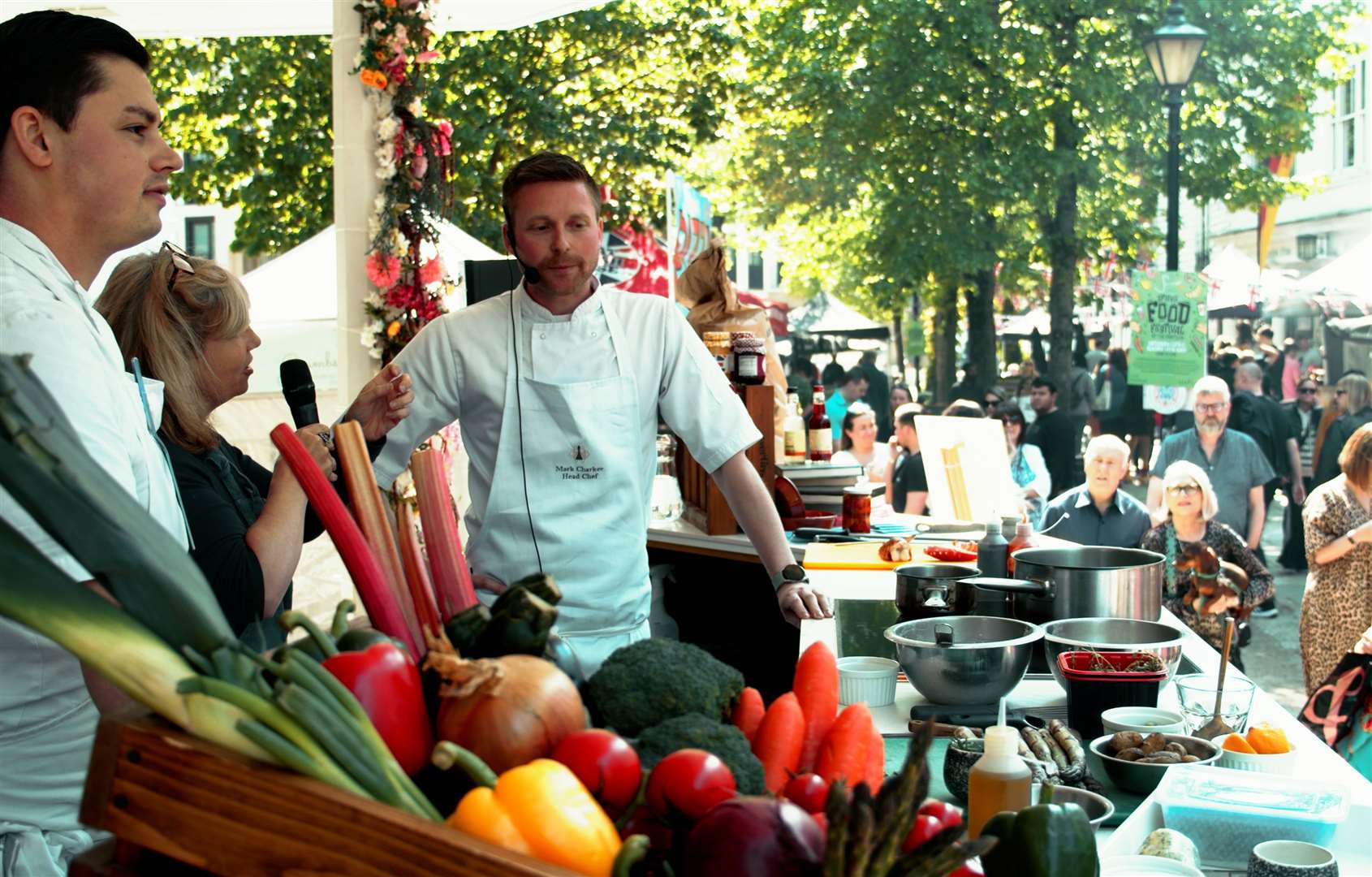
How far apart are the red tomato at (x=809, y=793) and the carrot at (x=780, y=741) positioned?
15cm

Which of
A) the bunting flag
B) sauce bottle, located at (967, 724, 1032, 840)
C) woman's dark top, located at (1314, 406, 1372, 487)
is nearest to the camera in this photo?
sauce bottle, located at (967, 724, 1032, 840)

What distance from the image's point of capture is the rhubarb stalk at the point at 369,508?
1627 millimetres

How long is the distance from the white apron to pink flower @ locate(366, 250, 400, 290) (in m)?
2.82

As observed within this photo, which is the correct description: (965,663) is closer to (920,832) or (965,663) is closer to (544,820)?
(920,832)

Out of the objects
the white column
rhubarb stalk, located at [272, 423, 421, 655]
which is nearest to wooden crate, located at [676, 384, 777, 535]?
the white column

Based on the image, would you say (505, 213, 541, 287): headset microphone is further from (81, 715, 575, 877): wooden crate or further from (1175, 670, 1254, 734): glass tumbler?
(81, 715, 575, 877): wooden crate

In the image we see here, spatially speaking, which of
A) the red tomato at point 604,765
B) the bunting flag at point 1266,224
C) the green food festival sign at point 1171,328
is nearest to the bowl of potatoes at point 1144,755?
the red tomato at point 604,765

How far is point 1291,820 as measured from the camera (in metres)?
2.01

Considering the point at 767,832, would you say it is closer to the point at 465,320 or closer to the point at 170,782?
the point at 170,782

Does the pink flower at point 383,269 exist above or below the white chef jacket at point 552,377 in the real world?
above

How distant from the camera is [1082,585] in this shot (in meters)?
3.04

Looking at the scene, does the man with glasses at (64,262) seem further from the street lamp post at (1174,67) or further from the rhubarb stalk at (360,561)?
the street lamp post at (1174,67)

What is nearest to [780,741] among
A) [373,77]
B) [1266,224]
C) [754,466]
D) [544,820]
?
[544,820]

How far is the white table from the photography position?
2.10 metres
